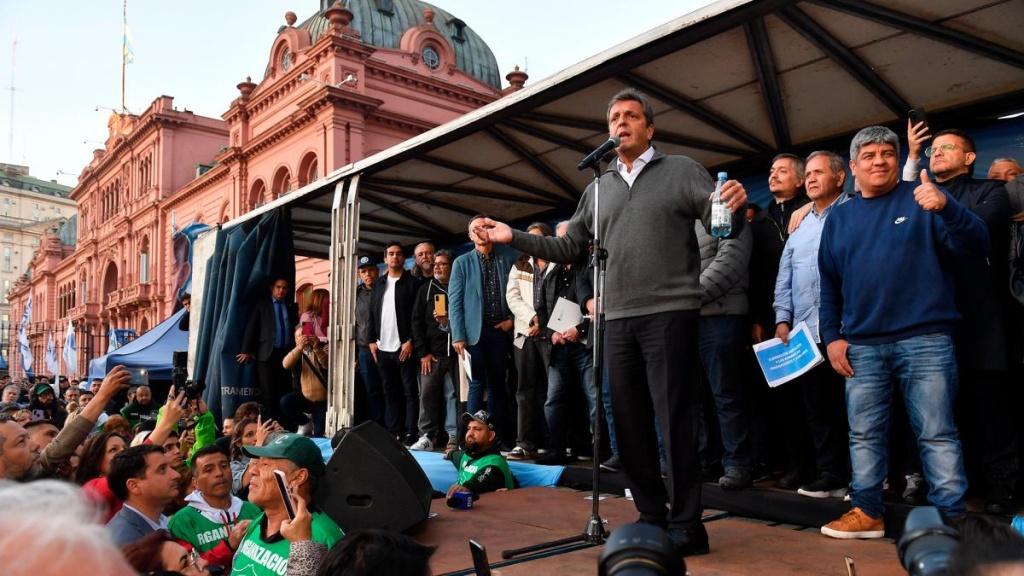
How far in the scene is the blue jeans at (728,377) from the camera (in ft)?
15.7

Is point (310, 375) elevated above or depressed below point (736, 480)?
above

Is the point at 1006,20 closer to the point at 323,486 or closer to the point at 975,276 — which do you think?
the point at 975,276

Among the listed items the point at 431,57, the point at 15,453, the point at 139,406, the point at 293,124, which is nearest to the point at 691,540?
the point at 15,453

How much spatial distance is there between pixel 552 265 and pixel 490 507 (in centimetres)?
250

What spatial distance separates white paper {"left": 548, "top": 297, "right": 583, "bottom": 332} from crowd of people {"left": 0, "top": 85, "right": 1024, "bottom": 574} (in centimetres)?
1

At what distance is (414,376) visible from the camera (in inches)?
333

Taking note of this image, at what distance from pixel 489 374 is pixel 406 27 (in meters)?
24.8

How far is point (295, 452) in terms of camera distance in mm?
4141

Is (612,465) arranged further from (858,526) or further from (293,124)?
(293,124)

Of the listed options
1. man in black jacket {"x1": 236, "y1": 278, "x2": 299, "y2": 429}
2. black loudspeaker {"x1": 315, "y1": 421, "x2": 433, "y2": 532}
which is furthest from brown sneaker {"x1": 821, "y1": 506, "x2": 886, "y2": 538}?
man in black jacket {"x1": 236, "y1": 278, "x2": 299, "y2": 429}

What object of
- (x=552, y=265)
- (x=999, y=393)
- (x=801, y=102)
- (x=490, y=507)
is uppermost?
(x=801, y=102)

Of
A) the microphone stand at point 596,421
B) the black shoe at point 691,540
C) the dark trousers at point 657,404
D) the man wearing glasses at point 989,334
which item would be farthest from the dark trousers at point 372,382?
the man wearing glasses at point 989,334

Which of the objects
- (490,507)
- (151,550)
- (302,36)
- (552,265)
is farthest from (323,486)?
(302,36)

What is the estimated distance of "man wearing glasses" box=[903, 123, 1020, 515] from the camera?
396 cm
